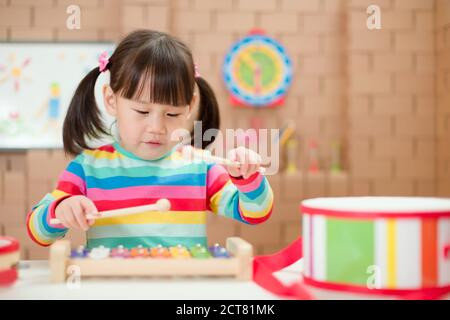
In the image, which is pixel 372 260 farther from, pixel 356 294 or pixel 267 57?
pixel 267 57

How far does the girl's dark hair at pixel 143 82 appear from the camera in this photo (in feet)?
2.41

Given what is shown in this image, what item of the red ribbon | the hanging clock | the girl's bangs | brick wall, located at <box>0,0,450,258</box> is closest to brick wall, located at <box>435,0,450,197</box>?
brick wall, located at <box>0,0,450,258</box>

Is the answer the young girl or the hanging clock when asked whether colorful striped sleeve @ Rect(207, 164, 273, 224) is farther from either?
the hanging clock

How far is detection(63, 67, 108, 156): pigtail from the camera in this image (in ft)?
2.76

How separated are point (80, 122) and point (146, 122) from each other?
6.2 inches

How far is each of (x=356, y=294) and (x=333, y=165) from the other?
1.62 metres

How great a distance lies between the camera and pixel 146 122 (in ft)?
2.43

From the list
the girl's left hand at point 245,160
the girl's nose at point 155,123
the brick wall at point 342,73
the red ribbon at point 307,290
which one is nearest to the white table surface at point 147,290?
the red ribbon at point 307,290

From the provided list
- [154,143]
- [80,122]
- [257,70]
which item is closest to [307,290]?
[154,143]

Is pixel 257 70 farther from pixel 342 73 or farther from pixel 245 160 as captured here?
pixel 245 160

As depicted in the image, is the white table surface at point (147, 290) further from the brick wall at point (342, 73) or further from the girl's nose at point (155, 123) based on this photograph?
the brick wall at point (342, 73)

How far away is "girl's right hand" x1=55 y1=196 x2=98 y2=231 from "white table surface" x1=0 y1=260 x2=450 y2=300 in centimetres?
7

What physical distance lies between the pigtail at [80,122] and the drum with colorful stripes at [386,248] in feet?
1.62

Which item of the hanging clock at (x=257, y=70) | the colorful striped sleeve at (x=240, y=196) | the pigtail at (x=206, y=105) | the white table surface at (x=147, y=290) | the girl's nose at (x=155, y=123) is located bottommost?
the white table surface at (x=147, y=290)
